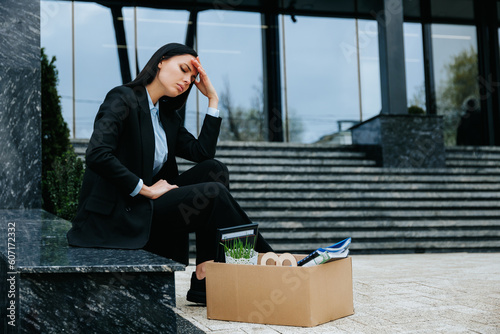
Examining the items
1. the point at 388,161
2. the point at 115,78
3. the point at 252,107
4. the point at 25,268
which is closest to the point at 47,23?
the point at 115,78

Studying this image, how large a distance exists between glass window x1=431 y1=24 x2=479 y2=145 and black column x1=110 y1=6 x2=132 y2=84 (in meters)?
8.26

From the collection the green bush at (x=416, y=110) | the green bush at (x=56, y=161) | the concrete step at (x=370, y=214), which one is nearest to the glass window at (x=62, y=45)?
the green bush at (x=56, y=161)

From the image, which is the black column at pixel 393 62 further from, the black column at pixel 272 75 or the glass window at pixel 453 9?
the glass window at pixel 453 9

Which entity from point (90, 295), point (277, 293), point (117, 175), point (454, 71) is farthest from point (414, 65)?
point (90, 295)

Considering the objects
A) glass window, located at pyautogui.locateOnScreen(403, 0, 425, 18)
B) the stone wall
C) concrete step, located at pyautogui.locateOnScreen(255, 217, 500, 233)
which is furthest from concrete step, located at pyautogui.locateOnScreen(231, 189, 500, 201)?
glass window, located at pyautogui.locateOnScreen(403, 0, 425, 18)

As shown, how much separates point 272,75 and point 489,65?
598 centimetres

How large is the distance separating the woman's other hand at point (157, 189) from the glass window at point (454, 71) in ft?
43.3

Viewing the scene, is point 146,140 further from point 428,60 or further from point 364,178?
point 428,60

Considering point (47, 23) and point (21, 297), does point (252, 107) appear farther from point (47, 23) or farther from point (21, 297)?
point (21, 297)

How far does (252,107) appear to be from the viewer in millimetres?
13914

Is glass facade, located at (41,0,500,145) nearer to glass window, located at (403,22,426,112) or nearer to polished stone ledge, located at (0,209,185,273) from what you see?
glass window, located at (403,22,426,112)

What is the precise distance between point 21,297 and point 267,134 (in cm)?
1217

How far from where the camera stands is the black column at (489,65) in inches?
563

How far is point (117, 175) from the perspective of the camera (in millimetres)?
2420
